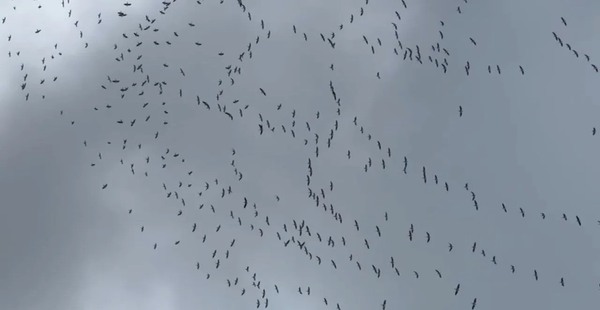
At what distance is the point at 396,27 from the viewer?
99.0 meters

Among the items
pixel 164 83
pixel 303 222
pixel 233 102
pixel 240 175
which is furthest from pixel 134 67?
pixel 303 222

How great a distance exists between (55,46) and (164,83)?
19.7 meters

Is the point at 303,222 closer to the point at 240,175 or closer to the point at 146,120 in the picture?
the point at 240,175

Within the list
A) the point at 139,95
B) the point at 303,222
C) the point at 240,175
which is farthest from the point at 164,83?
the point at 303,222

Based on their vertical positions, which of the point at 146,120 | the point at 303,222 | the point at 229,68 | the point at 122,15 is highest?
the point at 122,15

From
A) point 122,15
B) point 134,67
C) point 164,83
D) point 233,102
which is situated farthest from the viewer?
point 233,102

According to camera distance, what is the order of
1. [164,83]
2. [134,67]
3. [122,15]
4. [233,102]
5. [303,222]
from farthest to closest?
[303,222] → [233,102] → [164,83] → [134,67] → [122,15]

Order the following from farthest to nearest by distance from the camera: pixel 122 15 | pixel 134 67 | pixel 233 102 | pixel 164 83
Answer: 1. pixel 233 102
2. pixel 164 83
3. pixel 134 67
4. pixel 122 15

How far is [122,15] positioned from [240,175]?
40.6m

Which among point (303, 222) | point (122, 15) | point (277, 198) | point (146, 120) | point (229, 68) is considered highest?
point (122, 15)

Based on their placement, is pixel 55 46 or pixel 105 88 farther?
pixel 105 88

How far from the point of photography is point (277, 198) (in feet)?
431

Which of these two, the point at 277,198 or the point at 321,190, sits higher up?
the point at 277,198

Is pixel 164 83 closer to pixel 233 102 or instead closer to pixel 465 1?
pixel 233 102
